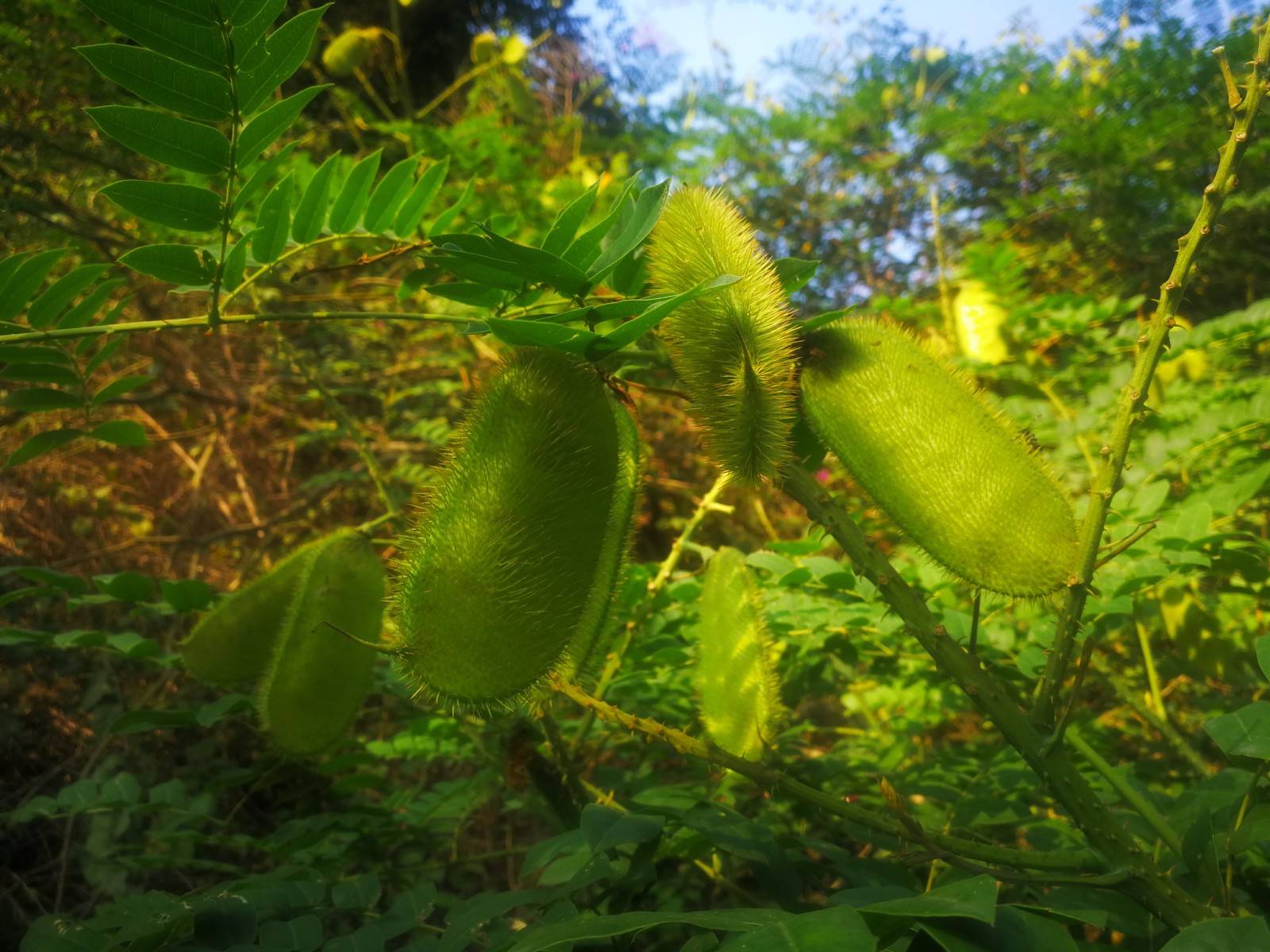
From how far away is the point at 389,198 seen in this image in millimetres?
1038

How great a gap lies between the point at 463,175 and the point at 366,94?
162cm

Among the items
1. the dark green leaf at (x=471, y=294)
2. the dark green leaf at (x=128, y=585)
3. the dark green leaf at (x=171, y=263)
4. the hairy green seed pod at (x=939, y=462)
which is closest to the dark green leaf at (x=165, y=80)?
the dark green leaf at (x=171, y=263)

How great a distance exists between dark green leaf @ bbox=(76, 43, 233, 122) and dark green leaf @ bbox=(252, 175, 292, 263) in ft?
0.34

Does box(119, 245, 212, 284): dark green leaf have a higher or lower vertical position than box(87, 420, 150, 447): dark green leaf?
higher

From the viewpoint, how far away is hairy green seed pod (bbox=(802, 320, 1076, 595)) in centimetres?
73

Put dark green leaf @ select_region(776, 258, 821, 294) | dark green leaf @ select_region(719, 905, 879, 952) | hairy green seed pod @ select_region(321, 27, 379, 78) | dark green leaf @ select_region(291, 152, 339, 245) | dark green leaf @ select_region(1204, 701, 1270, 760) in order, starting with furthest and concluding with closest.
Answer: hairy green seed pod @ select_region(321, 27, 379, 78) < dark green leaf @ select_region(291, 152, 339, 245) < dark green leaf @ select_region(776, 258, 821, 294) < dark green leaf @ select_region(1204, 701, 1270, 760) < dark green leaf @ select_region(719, 905, 879, 952)

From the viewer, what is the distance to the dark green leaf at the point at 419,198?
104 cm

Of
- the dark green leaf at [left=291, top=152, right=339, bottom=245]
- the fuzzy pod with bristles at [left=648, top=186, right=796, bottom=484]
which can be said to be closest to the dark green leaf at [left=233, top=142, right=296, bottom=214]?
the dark green leaf at [left=291, top=152, right=339, bottom=245]

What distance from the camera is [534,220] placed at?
3031mm

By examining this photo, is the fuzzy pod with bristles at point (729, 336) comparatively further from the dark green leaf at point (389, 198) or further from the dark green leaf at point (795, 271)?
the dark green leaf at point (389, 198)

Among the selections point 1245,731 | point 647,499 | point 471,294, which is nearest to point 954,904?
point 1245,731

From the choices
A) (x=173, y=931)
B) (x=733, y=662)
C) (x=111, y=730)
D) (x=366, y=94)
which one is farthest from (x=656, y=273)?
(x=366, y=94)

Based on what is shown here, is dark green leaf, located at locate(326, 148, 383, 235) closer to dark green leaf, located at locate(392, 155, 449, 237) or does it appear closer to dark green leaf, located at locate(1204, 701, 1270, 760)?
dark green leaf, located at locate(392, 155, 449, 237)

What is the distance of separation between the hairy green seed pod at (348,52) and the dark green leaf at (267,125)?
329 centimetres
